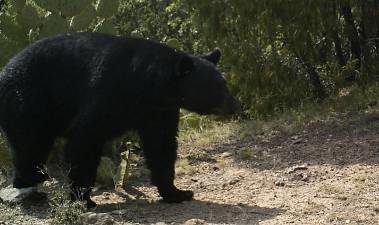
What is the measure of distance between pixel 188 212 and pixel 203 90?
3.62 feet

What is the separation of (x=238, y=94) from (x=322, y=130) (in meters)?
2.04

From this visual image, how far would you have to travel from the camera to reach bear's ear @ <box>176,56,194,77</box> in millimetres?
6328

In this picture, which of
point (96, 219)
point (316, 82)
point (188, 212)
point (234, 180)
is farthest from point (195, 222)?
point (316, 82)

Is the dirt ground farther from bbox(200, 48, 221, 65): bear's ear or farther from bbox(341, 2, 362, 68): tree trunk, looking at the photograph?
bbox(341, 2, 362, 68): tree trunk

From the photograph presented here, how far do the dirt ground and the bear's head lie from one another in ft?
2.94

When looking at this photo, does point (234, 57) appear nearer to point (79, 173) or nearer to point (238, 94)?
point (238, 94)

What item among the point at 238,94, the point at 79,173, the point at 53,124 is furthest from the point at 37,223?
the point at 238,94

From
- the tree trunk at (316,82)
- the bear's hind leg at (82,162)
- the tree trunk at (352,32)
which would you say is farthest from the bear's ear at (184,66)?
the tree trunk at (316,82)

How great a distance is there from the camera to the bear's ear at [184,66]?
6328 millimetres

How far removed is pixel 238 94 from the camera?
36.1 ft

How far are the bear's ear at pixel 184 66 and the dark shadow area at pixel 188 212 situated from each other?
123 centimetres

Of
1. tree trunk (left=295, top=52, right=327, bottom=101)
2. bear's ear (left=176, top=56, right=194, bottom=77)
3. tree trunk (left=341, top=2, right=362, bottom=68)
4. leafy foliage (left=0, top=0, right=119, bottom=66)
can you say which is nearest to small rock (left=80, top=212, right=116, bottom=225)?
bear's ear (left=176, top=56, right=194, bottom=77)

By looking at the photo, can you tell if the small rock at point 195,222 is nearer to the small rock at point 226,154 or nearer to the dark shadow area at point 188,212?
the dark shadow area at point 188,212

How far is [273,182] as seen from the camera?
730cm
